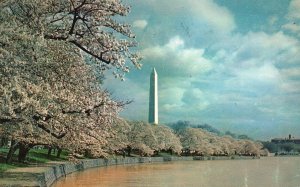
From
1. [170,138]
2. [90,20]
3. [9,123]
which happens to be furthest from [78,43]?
[170,138]

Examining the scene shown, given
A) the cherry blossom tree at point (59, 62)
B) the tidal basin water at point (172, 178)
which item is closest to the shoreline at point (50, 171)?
the tidal basin water at point (172, 178)

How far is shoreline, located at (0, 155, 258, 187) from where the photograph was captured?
2861 cm

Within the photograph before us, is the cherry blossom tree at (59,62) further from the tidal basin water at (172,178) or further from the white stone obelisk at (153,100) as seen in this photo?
the white stone obelisk at (153,100)

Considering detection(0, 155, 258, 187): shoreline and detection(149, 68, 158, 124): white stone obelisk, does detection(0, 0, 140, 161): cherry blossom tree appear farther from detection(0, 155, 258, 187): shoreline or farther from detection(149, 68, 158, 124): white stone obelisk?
detection(149, 68, 158, 124): white stone obelisk

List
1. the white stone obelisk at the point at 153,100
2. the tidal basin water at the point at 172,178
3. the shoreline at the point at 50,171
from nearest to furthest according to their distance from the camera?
the shoreline at the point at 50,171
the tidal basin water at the point at 172,178
the white stone obelisk at the point at 153,100

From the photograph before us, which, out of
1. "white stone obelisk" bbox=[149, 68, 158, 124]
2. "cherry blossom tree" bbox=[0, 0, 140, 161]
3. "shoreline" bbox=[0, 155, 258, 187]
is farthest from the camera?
"white stone obelisk" bbox=[149, 68, 158, 124]

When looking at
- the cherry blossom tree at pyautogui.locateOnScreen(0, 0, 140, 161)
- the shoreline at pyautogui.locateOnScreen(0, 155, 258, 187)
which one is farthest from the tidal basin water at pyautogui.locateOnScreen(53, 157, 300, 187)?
the cherry blossom tree at pyautogui.locateOnScreen(0, 0, 140, 161)

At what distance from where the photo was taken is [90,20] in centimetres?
2047

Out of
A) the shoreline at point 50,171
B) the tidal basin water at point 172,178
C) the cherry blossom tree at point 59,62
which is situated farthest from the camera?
the tidal basin water at point 172,178

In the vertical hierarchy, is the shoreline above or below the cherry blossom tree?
below

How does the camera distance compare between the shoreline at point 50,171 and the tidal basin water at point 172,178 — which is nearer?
the shoreline at point 50,171

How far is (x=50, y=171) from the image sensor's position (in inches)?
1527

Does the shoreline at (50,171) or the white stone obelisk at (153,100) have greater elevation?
the white stone obelisk at (153,100)

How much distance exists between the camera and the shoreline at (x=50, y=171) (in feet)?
93.9
